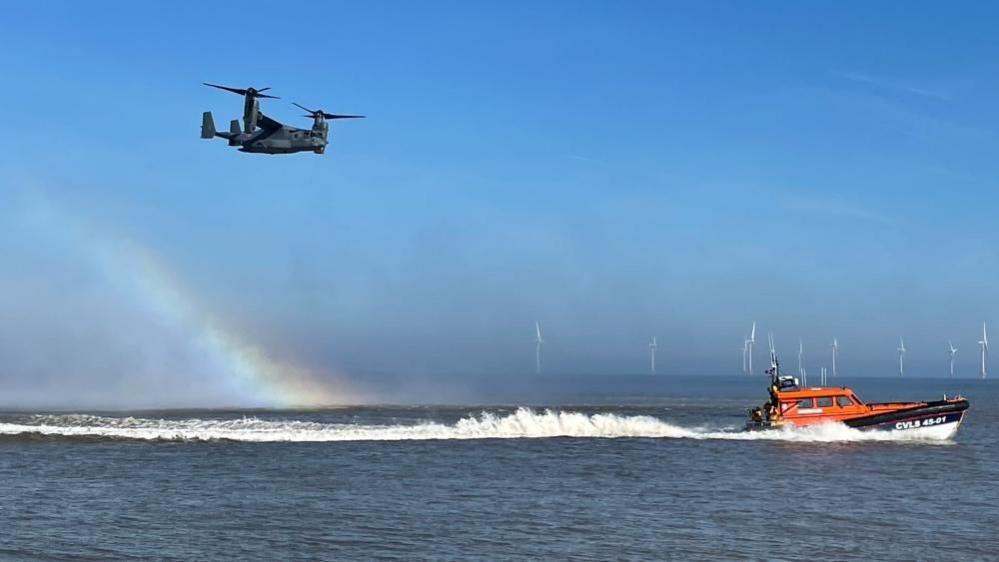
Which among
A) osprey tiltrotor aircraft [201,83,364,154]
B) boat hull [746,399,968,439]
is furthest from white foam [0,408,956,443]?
osprey tiltrotor aircraft [201,83,364,154]

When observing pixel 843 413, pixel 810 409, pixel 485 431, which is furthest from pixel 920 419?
pixel 485 431

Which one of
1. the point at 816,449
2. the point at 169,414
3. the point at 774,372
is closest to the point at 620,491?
the point at 816,449

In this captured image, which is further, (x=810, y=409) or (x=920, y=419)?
(x=920, y=419)

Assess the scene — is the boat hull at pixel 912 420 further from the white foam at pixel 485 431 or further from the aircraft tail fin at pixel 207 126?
the aircraft tail fin at pixel 207 126

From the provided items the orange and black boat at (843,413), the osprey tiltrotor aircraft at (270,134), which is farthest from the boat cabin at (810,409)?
the osprey tiltrotor aircraft at (270,134)

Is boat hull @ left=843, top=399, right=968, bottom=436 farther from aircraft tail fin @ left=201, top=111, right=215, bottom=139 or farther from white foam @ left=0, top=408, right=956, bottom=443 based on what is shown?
aircraft tail fin @ left=201, top=111, right=215, bottom=139

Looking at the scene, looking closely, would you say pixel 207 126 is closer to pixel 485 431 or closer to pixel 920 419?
pixel 485 431
